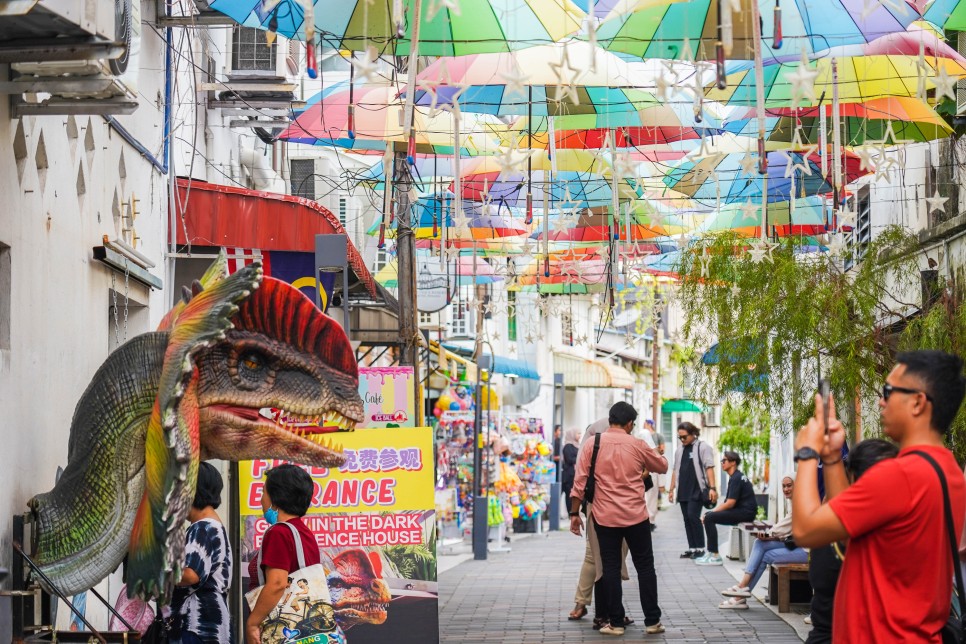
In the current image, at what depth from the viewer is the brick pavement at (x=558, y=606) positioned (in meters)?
12.5

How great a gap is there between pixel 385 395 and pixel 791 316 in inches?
165

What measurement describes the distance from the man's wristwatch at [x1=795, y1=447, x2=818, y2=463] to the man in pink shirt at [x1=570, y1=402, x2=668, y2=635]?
24.5 feet

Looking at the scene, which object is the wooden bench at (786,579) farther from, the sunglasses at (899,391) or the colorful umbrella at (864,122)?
the sunglasses at (899,391)

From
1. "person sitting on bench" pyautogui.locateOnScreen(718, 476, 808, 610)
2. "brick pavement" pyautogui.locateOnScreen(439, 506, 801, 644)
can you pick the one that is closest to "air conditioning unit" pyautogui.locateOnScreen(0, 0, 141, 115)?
"brick pavement" pyautogui.locateOnScreen(439, 506, 801, 644)

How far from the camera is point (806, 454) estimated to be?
480cm

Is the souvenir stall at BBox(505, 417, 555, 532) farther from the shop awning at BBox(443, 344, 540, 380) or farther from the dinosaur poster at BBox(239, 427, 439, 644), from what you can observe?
the dinosaur poster at BBox(239, 427, 439, 644)

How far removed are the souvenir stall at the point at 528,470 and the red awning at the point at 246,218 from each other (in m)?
15.7

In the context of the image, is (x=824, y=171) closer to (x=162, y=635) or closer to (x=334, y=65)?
(x=162, y=635)

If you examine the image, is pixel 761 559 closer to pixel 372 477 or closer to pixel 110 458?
pixel 372 477

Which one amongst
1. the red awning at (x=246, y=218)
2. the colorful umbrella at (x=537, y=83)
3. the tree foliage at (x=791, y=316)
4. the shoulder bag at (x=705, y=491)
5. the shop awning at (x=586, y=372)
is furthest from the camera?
the shop awning at (x=586, y=372)

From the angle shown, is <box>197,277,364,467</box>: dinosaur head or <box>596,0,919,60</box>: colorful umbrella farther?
<box>596,0,919,60</box>: colorful umbrella

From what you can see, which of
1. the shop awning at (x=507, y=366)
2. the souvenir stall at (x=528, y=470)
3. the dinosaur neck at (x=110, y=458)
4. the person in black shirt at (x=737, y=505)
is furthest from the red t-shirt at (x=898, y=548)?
the shop awning at (x=507, y=366)

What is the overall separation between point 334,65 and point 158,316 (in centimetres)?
1621

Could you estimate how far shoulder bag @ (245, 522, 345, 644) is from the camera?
637 cm
